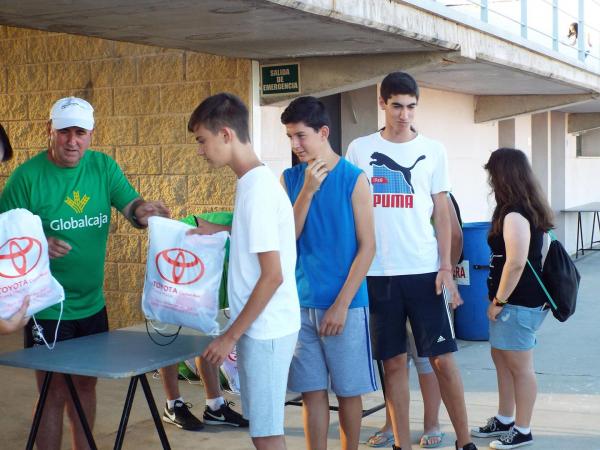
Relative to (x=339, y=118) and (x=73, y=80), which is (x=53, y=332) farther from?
(x=339, y=118)

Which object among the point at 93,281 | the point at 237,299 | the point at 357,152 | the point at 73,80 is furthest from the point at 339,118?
the point at 237,299

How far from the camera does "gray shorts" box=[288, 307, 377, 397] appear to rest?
404 cm

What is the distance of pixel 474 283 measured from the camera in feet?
26.3

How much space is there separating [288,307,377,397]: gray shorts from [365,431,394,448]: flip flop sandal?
1.22m

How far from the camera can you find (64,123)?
400 cm

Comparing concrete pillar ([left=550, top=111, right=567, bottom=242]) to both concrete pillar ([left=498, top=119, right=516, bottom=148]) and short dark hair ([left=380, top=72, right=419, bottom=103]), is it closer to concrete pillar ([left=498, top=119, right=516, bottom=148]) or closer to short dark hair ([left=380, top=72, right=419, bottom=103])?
concrete pillar ([left=498, top=119, right=516, bottom=148])

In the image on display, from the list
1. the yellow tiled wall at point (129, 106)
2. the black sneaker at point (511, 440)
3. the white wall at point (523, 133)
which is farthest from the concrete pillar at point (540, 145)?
the black sneaker at point (511, 440)

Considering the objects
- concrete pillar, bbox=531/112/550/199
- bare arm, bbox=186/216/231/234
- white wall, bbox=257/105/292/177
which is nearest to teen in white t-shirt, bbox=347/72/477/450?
bare arm, bbox=186/216/231/234

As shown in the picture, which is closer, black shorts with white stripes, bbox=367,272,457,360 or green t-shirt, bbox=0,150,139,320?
green t-shirt, bbox=0,150,139,320

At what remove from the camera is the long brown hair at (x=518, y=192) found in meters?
4.91

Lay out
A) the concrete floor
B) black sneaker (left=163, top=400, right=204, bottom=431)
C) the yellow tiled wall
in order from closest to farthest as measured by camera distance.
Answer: the concrete floor → black sneaker (left=163, top=400, right=204, bottom=431) → the yellow tiled wall

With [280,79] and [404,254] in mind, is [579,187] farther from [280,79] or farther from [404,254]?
[404,254]

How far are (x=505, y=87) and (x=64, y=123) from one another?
7.88m

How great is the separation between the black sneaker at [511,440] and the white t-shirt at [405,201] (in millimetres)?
1256
